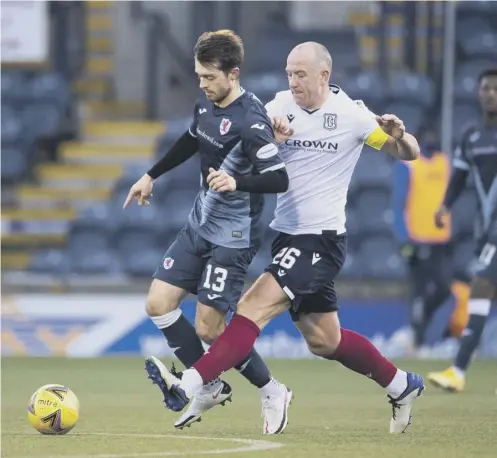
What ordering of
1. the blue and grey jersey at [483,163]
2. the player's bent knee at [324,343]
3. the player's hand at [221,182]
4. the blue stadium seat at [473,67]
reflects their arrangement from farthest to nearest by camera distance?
the blue stadium seat at [473,67] → the blue and grey jersey at [483,163] → the player's bent knee at [324,343] → the player's hand at [221,182]

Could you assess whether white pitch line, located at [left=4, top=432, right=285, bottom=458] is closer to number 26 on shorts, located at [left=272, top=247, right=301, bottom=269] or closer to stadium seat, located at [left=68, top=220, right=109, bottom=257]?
number 26 on shorts, located at [left=272, top=247, right=301, bottom=269]

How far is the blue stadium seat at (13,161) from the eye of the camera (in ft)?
52.8

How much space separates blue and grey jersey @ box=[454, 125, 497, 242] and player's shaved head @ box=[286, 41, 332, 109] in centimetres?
322

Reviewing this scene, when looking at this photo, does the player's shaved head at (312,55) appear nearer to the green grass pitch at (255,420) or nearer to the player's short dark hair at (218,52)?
the player's short dark hair at (218,52)

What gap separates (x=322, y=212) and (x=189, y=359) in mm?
1155

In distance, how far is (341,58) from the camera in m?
16.7

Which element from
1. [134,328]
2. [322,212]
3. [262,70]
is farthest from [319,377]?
[262,70]

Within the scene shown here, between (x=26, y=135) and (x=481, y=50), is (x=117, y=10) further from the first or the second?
(x=481, y=50)

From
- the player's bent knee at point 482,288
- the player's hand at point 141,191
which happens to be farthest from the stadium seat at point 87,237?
the player's hand at point 141,191

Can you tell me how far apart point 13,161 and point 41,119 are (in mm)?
621

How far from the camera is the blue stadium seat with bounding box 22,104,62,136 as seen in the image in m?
16.4

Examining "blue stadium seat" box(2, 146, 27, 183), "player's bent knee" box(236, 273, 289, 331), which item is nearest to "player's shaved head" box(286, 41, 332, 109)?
"player's bent knee" box(236, 273, 289, 331)

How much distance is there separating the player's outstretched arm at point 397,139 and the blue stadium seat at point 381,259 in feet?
22.9

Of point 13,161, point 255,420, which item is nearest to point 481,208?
point 255,420
